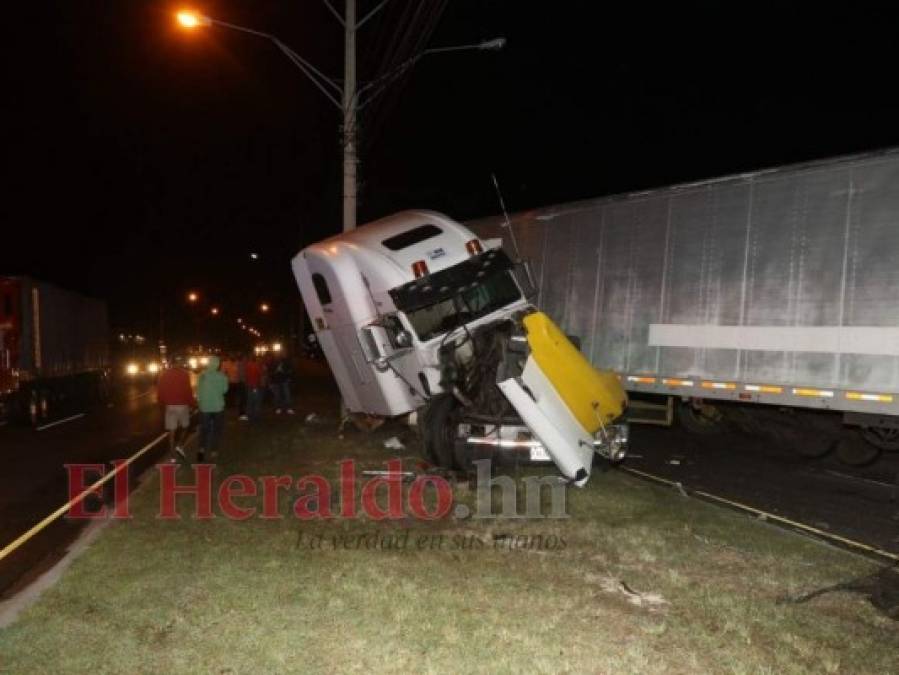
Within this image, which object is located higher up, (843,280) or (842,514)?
(843,280)

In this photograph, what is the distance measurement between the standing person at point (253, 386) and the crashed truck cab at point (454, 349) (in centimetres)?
537

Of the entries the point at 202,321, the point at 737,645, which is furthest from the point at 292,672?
the point at 202,321

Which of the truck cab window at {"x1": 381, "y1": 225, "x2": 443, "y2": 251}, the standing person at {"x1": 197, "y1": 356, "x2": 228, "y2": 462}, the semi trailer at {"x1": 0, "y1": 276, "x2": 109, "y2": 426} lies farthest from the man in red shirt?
the semi trailer at {"x1": 0, "y1": 276, "x2": 109, "y2": 426}

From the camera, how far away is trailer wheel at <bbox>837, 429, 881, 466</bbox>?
10.7 metres

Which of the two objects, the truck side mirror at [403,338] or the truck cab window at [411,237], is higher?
the truck cab window at [411,237]

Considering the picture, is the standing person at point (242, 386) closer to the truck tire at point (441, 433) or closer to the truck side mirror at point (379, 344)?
the truck side mirror at point (379, 344)

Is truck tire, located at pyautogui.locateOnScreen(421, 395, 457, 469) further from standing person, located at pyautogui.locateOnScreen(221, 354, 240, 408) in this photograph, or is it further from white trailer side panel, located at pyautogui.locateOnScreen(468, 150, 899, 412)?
standing person, located at pyautogui.locateOnScreen(221, 354, 240, 408)

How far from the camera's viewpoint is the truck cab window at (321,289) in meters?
11.5

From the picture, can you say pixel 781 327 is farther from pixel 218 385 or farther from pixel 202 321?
pixel 202 321

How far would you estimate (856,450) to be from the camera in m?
10.8

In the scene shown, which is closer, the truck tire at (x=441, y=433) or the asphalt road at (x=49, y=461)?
the asphalt road at (x=49, y=461)

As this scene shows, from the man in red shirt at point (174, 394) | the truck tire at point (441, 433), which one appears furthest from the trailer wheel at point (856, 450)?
the man in red shirt at point (174, 394)

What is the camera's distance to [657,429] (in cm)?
1542

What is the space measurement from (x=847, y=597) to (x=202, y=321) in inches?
2944
